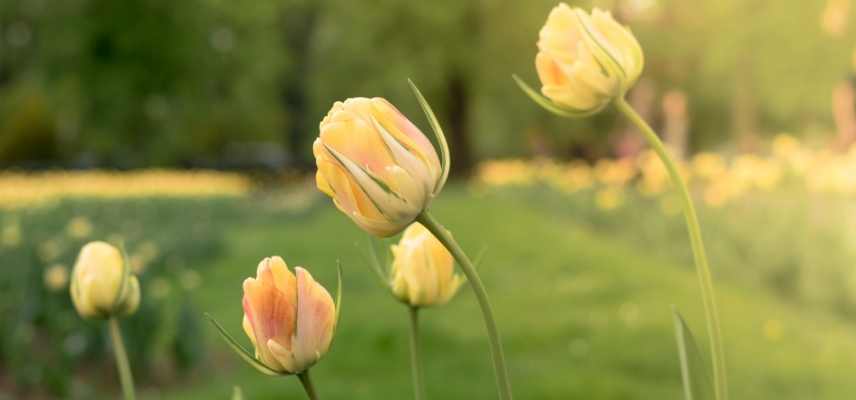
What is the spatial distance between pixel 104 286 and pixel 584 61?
64 cm

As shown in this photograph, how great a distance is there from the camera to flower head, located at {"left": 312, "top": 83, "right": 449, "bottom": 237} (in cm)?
85

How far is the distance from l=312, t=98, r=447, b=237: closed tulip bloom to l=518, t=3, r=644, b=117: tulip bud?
0.20 m

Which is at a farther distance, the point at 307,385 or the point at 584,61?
the point at 584,61

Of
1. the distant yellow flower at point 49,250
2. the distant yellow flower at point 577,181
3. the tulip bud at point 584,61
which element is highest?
the tulip bud at point 584,61

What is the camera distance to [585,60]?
1.05 meters

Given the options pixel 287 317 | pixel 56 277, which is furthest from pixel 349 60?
pixel 287 317

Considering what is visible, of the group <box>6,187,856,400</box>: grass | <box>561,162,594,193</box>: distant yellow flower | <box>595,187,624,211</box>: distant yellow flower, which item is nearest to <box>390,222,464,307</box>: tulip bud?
<box>6,187,856,400</box>: grass

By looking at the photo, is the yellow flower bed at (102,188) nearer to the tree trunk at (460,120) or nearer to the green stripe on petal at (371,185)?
the tree trunk at (460,120)

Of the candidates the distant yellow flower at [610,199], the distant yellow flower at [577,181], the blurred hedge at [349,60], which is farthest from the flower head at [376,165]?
the blurred hedge at [349,60]

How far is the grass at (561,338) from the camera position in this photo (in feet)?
14.9

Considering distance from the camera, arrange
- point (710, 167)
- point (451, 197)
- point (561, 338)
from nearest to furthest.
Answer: point (561, 338)
point (710, 167)
point (451, 197)

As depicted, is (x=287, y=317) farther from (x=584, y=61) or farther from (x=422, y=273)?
(x=584, y=61)

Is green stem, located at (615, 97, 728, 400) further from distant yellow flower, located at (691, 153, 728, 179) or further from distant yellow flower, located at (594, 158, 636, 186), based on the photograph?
distant yellow flower, located at (594, 158, 636, 186)

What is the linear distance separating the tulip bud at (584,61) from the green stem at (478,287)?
0.79 feet
